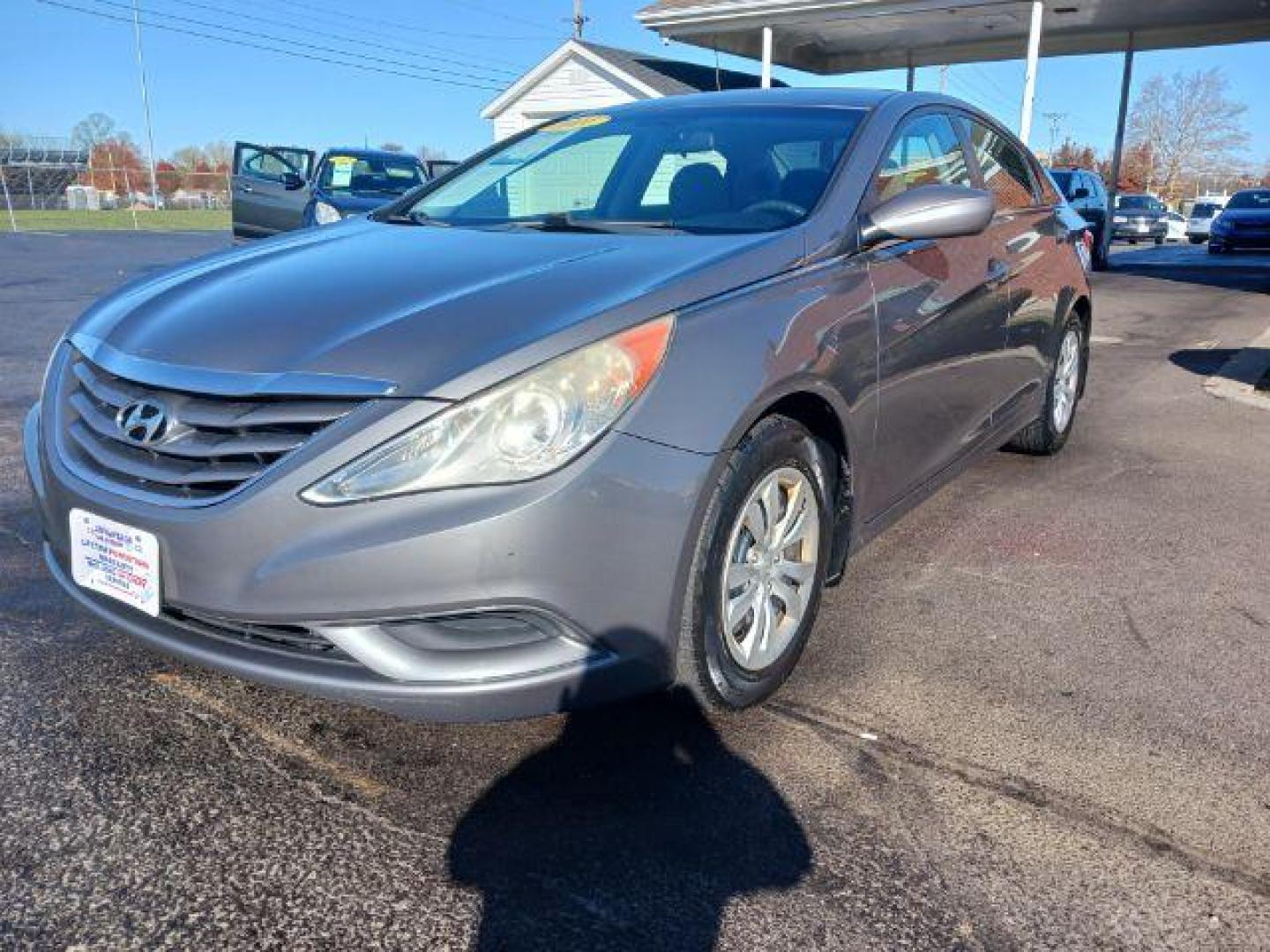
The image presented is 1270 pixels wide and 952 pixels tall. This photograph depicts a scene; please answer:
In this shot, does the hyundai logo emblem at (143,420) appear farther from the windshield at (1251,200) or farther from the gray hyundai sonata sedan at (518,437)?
the windshield at (1251,200)

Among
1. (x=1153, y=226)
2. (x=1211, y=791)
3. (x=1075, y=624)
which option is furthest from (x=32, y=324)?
(x=1153, y=226)

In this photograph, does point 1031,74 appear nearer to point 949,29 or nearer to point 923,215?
point 949,29

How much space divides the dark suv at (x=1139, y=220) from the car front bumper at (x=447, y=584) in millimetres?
33947

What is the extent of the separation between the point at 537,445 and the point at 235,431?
624mm

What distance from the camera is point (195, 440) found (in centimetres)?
211

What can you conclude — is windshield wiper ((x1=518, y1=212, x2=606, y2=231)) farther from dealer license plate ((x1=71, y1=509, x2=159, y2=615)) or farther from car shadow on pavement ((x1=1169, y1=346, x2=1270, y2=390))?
car shadow on pavement ((x1=1169, y1=346, x2=1270, y2=390))

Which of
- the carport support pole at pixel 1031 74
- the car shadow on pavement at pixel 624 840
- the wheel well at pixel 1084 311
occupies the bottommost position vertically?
the car shadow on pavement at pixel 624 840

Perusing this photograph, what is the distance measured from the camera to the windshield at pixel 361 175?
12.9m

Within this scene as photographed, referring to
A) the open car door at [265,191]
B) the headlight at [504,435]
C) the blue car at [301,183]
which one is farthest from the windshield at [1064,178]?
the headlight at [504,435]

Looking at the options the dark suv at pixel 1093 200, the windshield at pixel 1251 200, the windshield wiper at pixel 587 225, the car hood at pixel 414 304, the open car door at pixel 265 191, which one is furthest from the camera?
the windshield at pixel 1251 200

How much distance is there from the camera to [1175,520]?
13.7 feet

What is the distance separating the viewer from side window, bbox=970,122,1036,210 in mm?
4082

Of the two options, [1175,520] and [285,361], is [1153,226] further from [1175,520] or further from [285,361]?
[285,361]

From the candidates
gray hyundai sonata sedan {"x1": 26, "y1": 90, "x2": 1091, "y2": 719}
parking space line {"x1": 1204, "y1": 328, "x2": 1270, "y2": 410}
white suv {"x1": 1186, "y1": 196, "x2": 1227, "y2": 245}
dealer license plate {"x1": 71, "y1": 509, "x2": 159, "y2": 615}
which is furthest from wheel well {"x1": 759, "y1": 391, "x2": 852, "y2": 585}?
white suv {"x1": 1186, "y1": 196, "x2": 1227, "y2": 245}
